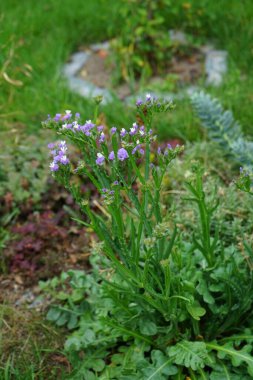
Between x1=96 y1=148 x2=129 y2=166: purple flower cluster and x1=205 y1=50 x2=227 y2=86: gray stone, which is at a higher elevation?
x1=205 y1=50 x2=227 y2=86: gray stone

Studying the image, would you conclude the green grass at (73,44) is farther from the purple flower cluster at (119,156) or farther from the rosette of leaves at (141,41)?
the purple flower cluster at (119,156)

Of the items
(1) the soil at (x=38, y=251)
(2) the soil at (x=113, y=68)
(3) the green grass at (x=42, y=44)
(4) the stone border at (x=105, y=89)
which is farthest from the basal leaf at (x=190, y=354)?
(2) the soil at (x=113, y=68)

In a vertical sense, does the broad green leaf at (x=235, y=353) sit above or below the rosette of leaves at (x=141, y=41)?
below

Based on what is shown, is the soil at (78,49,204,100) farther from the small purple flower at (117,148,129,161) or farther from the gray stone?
the small purple flower at (117,148,129,161)

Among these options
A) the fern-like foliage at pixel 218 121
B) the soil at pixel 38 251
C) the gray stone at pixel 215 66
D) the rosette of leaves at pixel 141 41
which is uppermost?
the rosette of leaves at pixel 141 41

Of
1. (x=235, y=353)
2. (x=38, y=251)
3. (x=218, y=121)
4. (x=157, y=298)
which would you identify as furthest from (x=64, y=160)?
(x=218, y=121)

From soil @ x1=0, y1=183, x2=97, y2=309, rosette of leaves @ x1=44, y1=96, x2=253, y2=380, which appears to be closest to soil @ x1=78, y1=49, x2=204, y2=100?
soil @ x1=0, y1=183, x2=97, y2=309
